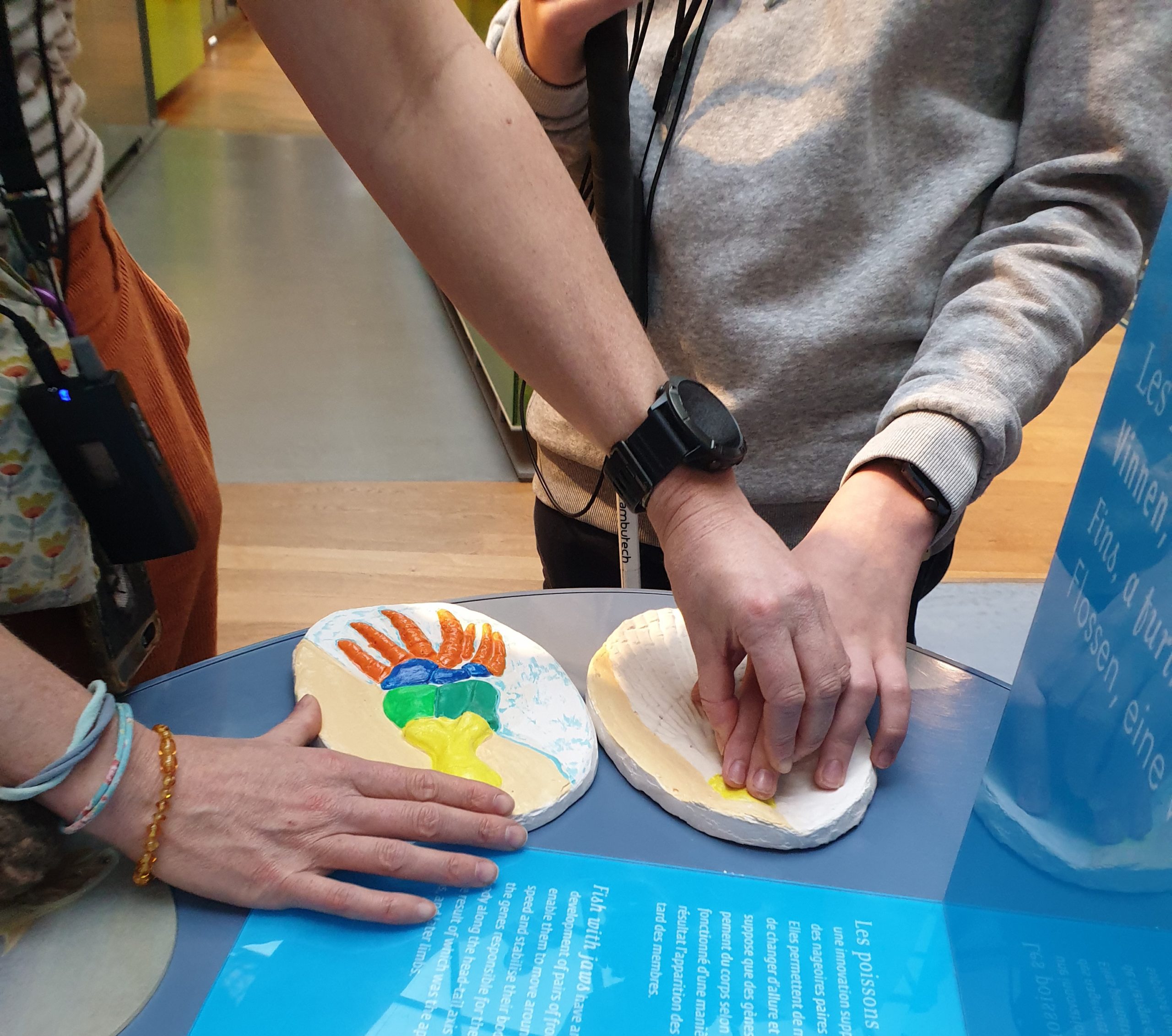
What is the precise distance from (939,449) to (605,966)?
0.43 meters

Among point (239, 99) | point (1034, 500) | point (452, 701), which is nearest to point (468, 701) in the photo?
point (452, 701)

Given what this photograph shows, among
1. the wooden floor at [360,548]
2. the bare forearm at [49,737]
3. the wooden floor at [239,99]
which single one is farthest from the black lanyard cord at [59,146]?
the wooden floor at [239,99]

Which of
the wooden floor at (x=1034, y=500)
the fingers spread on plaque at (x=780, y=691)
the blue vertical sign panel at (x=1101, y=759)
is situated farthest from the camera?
the wooden floor at (x=1034, y=500)

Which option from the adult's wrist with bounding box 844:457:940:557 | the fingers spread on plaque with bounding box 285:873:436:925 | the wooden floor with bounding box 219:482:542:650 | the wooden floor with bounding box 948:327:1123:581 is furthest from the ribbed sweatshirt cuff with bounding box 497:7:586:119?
the wooden floor with bounding box 948:327:1123:581

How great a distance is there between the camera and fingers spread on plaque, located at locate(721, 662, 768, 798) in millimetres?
694

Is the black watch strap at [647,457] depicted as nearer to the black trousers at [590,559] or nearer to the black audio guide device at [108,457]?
the black trousers at [590,559]

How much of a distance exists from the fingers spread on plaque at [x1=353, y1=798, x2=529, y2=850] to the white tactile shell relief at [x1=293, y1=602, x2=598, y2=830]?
0.08 ft

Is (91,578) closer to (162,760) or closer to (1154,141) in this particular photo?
(162,760)

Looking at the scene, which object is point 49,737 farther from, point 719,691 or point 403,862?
point 719,691

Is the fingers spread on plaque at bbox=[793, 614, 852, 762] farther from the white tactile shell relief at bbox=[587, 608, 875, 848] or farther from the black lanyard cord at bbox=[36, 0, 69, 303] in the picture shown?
the black lanyard cord at bbox=[36, 0, 69, 303]

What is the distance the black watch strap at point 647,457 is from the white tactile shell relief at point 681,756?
151 mm

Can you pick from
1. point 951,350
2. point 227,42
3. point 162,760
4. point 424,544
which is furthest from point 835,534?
point 227,42

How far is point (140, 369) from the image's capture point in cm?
83

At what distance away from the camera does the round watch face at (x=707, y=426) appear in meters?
0.68
